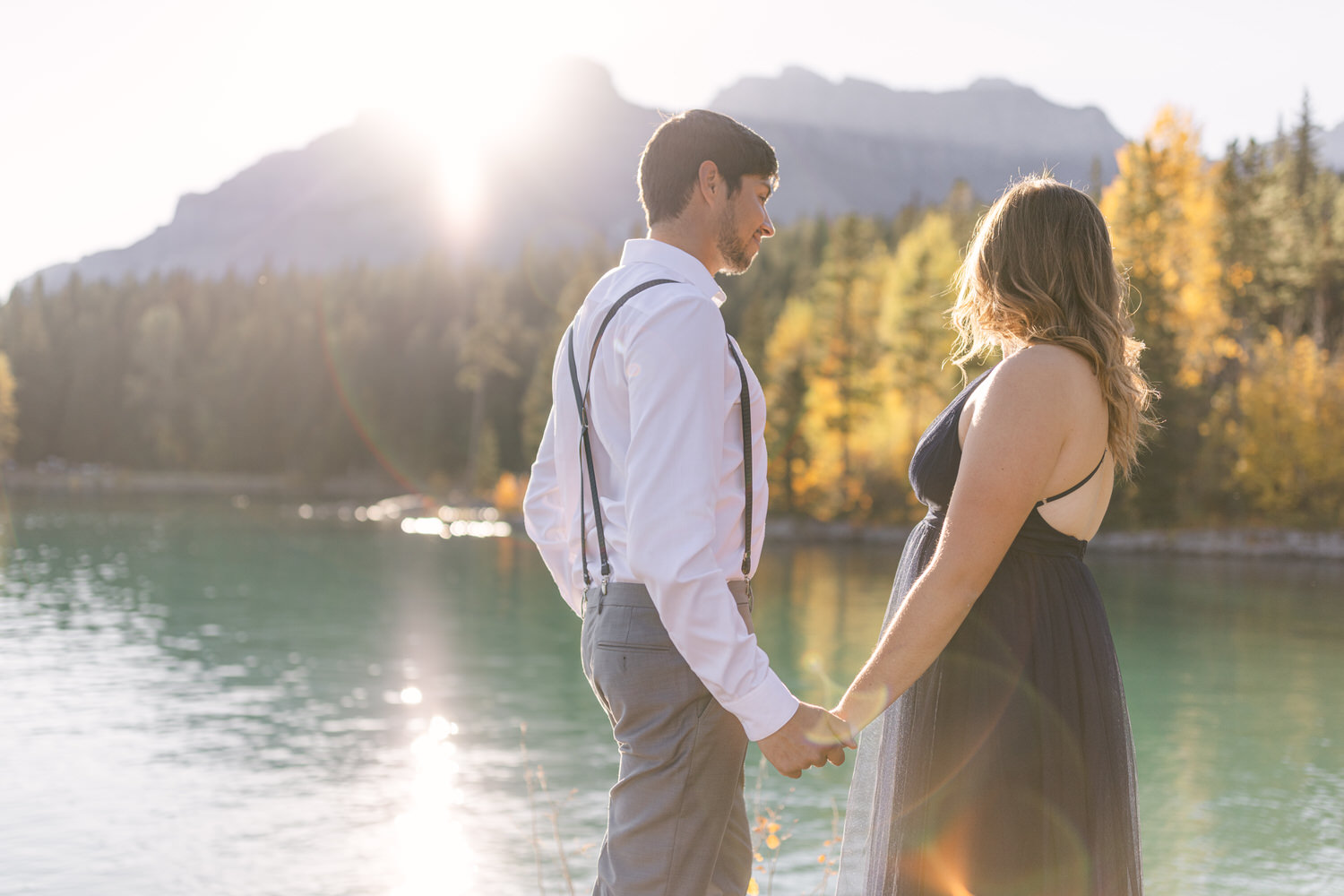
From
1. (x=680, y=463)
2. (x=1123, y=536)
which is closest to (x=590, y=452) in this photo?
(x=680, y=463)

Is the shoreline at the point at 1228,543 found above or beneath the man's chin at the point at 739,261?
beneath

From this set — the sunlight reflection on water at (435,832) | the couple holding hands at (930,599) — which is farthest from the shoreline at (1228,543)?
the couple holding hands at (930,599)

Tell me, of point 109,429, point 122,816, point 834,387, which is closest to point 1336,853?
point 122,816

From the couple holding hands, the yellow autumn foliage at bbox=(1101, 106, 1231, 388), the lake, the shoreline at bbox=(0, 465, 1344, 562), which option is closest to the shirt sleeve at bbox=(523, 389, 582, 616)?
the couple holding hands

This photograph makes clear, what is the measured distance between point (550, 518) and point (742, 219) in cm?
79

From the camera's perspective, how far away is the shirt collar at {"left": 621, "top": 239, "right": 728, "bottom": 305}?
2289 millimetres

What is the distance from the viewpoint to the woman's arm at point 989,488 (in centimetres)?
207

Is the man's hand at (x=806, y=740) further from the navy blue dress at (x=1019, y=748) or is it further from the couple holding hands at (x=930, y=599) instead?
the navy blue dress at (x=1019, y=748)

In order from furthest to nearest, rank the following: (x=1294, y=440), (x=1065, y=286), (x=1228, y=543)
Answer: (x=1228, y=543), (x=1294, y=440), (x=1065, y=286)

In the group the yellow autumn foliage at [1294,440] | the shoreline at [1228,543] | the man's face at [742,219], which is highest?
the man's face at [742,219]

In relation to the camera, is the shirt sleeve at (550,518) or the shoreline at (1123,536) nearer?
the shirt sleeve at (550,518)

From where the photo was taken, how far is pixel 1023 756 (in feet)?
7.02

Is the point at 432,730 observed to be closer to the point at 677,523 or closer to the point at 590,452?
the point at 590,452

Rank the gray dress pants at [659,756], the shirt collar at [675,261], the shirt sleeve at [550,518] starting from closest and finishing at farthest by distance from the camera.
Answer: the gray dress pants at [659,756] < the shirt collar at [675,261] < the shirt sleeve at [550,518]
